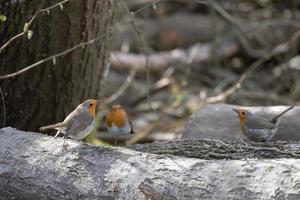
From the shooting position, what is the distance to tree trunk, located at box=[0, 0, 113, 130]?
6098 mm

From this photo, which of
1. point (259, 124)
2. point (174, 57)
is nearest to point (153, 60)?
point (174, 57)

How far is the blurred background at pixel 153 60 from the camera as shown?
6176 millimetres

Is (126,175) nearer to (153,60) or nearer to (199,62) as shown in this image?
(153,60)

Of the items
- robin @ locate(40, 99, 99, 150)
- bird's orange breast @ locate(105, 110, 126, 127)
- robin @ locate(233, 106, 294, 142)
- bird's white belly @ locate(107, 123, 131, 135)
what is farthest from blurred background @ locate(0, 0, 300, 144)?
robin @ locate(233, 106, 294, 142)

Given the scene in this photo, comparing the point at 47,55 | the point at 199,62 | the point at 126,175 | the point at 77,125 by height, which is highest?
the point at 47,55

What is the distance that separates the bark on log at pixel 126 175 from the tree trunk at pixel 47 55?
1.07 m

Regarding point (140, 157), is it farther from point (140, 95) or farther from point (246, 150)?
point (140, 95)

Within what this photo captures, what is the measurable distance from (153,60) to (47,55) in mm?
5892

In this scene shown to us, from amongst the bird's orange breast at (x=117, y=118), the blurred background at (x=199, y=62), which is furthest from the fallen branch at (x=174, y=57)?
the bird's orange breast at (x=117, y=118)

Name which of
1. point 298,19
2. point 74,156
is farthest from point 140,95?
point 74,156

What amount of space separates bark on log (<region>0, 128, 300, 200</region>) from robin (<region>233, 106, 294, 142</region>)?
1.04 m

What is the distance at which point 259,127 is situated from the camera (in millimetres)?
6211

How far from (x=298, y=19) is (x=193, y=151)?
756 centimetres

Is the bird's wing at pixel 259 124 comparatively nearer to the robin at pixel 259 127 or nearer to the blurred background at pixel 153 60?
the robin at pixel 259 127
